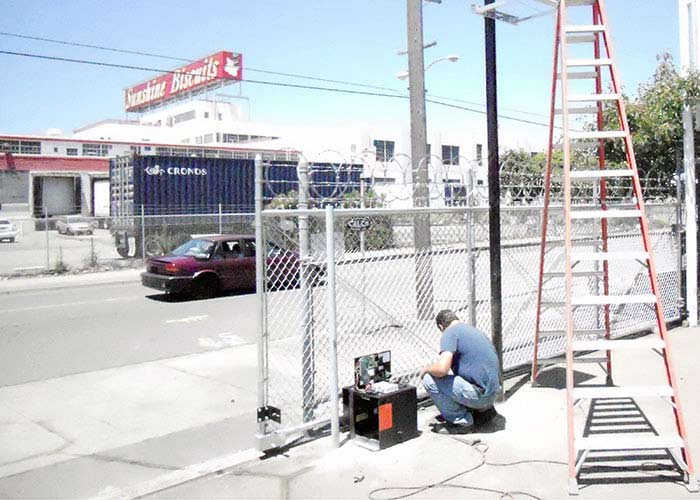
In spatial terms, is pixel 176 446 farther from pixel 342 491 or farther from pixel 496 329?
pixel 496 329

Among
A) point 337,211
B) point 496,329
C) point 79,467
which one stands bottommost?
point 79,467

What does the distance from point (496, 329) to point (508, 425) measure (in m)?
0.94

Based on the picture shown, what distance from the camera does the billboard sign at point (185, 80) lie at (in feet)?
215

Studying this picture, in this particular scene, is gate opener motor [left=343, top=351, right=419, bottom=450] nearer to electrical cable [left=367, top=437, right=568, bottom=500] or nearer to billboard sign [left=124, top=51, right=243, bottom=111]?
electrical cable [left=367, top=437, right=568, bottom=500]

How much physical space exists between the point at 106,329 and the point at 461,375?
26.1 ft

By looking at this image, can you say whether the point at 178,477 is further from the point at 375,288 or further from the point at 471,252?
the point at 471,252

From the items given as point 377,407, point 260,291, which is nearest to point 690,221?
point 377,407

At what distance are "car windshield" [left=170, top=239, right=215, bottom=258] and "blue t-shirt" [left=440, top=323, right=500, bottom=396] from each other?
10.9 m

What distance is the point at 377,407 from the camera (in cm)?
517

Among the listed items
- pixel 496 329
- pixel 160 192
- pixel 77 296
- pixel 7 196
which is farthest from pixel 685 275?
pixel 7 196

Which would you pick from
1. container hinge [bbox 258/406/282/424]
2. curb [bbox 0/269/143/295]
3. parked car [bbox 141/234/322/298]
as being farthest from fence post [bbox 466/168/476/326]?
curb [bbox 0/269/143/295]

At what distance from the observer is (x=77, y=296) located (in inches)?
651

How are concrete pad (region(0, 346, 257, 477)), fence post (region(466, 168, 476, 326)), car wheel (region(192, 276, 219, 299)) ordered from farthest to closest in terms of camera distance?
car wheel (region(192, 276, 219, 299)), fence post (region(466, 168, 476, 326)), concrete pad (region(0, 346, 257, 477))

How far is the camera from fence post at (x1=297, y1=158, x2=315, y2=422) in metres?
5.26
